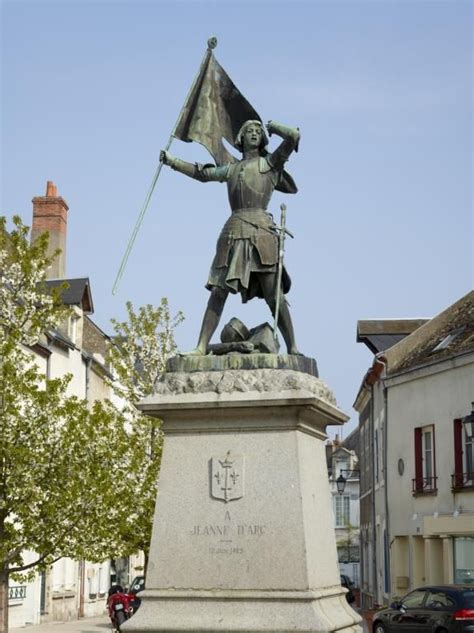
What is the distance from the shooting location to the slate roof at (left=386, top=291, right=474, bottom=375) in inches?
1161

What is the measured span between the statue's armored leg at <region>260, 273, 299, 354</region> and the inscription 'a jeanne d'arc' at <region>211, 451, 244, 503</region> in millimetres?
1263

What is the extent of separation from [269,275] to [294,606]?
289 cm

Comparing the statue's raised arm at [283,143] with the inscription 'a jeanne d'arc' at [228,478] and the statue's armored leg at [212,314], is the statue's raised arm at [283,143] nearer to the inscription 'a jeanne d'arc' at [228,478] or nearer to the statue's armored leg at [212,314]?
the statue's armored leg at [212,314]

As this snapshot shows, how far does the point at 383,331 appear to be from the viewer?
3853 centimetres

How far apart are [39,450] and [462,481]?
12734mm

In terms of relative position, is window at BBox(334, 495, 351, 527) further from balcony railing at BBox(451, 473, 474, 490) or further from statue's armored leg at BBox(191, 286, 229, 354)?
statue's armored leg at BBox(191, 286, 229, 354)

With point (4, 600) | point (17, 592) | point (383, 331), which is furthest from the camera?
point (383, 331)

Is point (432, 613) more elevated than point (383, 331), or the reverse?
point (383, 331)

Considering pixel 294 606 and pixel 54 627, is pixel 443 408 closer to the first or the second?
pixel 54 627

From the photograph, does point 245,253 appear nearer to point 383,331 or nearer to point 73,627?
point 73,627

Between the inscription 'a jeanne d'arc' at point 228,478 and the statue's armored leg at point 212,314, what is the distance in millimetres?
1200

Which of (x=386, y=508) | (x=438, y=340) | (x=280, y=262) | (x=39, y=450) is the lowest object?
(x=386, y=508)

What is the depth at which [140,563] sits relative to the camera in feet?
170

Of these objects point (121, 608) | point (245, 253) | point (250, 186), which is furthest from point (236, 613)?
point (121, 608)
